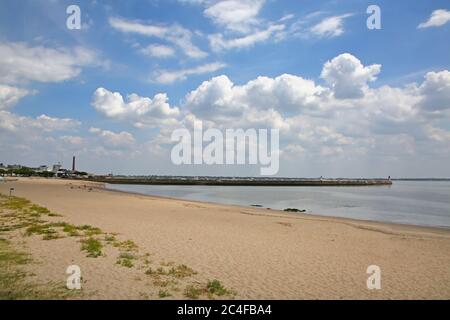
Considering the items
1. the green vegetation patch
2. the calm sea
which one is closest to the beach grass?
the green vegetation patch

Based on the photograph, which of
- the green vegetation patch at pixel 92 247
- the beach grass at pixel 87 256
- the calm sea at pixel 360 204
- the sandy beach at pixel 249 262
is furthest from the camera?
the calm sea at pixel 360 204

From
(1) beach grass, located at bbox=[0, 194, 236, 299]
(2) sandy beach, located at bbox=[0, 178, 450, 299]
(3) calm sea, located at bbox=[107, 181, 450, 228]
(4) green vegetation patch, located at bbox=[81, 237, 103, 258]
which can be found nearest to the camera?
(1) beach grass, located at bbox=[0, 194, 236, 299]

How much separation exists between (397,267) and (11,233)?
53.0 feet

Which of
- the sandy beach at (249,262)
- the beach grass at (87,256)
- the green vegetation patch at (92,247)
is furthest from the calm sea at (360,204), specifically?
the green vegetation patch at (92,247)

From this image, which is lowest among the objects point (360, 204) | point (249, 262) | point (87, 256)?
point (360, 204)

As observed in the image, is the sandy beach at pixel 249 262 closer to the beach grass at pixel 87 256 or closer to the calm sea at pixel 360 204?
the beach grass at pixel 87 256

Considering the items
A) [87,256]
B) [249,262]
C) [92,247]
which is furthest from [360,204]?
[87,256]

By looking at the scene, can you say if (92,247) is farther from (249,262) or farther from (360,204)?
(360,204)

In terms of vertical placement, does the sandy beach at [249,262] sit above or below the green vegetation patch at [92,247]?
below

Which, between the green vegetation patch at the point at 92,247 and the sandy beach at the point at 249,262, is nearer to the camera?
the sandy beach at the point at 249,262

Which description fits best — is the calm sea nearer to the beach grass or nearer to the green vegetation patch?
the beach grass

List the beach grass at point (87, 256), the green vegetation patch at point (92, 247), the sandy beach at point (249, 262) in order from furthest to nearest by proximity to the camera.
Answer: the green vegetation patch at point (92, 247) → the sandy beach at point (249, 262) → the beach grass at point (87, 256)

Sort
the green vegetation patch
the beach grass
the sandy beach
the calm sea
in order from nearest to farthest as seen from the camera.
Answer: the beach grass
the sandy beach
the green vegetation patch
the calm sea

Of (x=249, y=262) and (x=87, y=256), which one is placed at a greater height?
(x=87, y=256)
